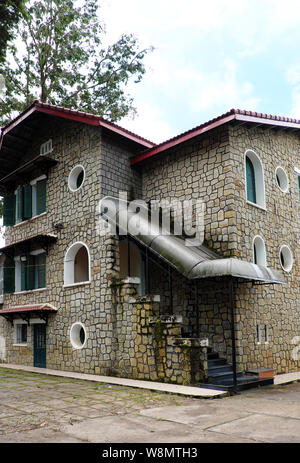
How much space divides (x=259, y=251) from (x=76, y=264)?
5.75 metres

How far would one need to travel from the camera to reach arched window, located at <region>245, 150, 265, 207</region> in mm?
11828

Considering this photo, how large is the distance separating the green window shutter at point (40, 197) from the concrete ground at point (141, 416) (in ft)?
→ 21.9

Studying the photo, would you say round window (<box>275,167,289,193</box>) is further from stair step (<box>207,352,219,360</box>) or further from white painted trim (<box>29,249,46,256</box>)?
white painted trim (<box>29,249,46,256</box>)

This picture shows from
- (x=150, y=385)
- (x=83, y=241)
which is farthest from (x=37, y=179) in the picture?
(x=150, y=385)

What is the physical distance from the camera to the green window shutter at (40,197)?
47.2 feet

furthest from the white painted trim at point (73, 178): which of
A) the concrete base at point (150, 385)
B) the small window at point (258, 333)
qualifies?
the small window at point (258, 333)

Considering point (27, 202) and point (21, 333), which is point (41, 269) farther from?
point (21, 333)

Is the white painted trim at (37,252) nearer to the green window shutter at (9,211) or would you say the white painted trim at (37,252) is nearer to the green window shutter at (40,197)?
the green window shutter at (40,197)

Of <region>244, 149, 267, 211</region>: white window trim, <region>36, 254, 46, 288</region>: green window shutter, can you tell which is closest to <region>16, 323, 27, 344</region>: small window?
<region>36, 254, 46, 288</region>: green window shutter

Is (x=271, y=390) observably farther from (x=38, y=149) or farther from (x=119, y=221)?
(x=38, y=149)

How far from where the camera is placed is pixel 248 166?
11.9m

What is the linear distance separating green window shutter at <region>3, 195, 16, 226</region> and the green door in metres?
4.02
